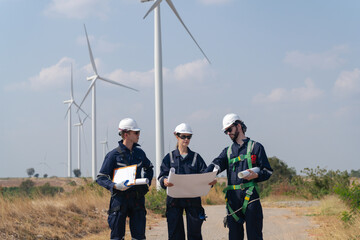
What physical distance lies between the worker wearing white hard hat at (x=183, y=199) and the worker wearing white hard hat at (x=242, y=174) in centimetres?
37

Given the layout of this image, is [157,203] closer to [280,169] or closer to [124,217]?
[124,217]

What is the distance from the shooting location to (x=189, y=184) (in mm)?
6125

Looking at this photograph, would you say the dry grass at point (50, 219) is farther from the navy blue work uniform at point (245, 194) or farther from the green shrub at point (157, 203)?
the navy blue work uniform at point (245, 194)

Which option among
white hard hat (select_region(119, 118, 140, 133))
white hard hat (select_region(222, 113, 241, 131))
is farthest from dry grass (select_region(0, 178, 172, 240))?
white hard hat (select_region(222, 113, 241, 131))

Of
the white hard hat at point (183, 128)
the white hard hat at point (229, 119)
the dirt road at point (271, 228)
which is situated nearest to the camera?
the white hard hat at point (229, 119)

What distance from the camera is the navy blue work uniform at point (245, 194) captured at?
5852 millimetres

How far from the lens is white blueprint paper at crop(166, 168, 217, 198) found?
19.7 ft

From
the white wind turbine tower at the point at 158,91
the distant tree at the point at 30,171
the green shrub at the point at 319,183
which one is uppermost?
the white wind turbine tower at the point at 158,91

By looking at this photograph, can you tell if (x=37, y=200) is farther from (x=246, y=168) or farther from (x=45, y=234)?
(x=246, y=168)

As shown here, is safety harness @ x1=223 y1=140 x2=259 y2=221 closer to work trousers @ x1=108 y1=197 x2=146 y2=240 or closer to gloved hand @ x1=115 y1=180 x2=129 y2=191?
work trousers @ x1=108 y1=197 x2=146 y2=240

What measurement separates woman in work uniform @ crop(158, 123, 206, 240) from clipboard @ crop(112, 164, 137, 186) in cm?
49

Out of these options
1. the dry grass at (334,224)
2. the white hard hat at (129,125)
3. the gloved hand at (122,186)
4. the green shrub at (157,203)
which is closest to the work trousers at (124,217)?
the gloved hand at (122,186)

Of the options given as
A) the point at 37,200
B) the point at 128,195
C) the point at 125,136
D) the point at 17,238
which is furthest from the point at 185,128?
the point at 37,200

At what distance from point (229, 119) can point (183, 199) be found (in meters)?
1.36
